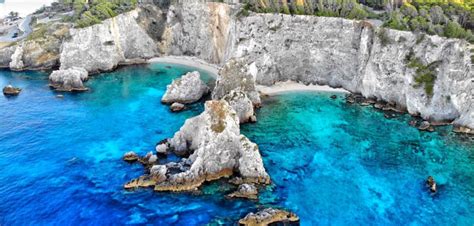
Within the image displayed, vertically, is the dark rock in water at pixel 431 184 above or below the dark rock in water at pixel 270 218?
below

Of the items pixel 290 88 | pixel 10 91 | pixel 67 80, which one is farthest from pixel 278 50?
pixel 10 91

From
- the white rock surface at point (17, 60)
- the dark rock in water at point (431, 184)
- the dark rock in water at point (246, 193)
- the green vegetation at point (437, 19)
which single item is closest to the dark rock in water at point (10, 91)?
the white rock surface at point (17, 60)

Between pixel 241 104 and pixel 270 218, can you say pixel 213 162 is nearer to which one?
pixel 270 218

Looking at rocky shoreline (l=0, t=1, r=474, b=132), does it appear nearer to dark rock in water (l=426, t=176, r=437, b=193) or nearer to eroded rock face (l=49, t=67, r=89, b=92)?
eroded rock face (l=49, t=67, r=89, b=92)

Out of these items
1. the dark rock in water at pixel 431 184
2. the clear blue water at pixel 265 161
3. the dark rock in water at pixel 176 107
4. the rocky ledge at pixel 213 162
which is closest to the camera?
the clear blue water at pixel 265 161

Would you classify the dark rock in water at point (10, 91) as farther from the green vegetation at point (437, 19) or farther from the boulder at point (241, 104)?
the green vegetation at point (437, 19)
